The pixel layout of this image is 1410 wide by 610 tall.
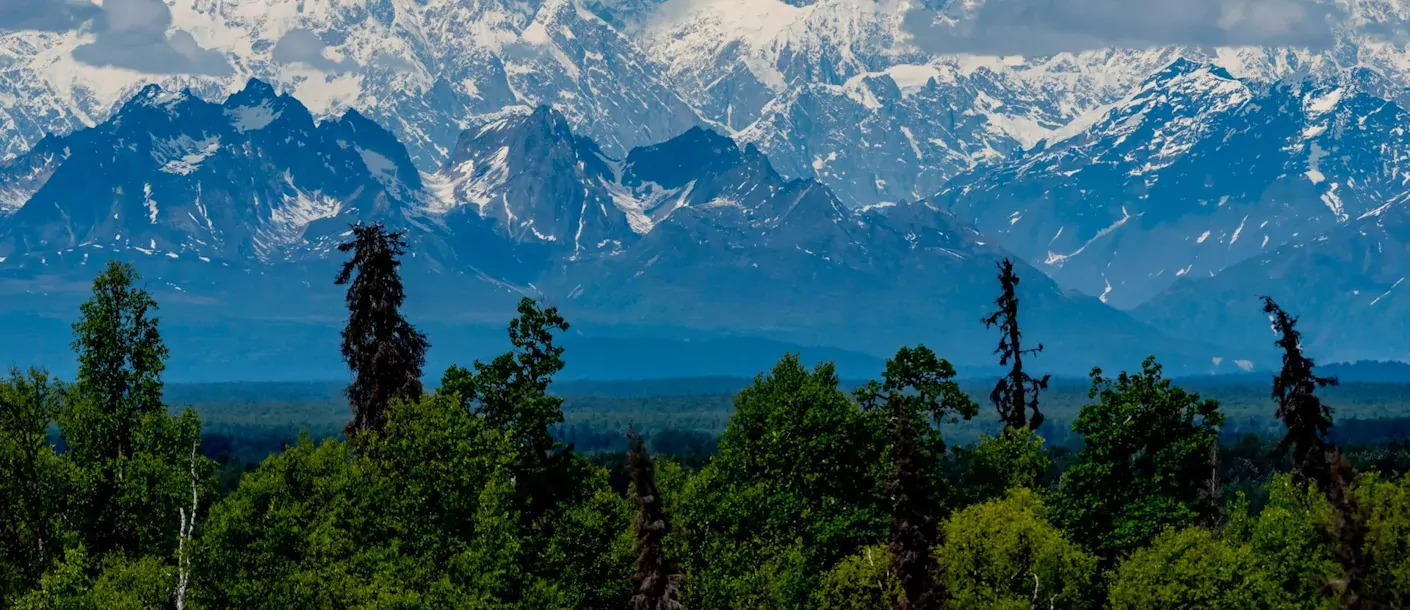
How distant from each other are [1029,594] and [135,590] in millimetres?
37537

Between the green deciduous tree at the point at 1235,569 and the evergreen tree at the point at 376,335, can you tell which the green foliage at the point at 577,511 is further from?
the evergreen tree at the point at 376,335

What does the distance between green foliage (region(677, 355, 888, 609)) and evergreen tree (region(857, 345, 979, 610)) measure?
232 cm

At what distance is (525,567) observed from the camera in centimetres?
8850

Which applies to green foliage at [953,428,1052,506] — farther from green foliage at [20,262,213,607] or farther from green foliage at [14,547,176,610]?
green foliage at [14,547,176,610]

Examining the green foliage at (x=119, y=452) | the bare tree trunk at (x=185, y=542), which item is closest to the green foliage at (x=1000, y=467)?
the bare tree trunk at (x=185, y=542)

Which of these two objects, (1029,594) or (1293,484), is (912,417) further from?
(1293,484)

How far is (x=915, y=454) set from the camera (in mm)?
72250

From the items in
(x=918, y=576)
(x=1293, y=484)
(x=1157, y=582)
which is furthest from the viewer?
(x=1293, y=484)

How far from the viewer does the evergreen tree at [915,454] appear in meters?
70.1

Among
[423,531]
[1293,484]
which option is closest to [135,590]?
[423,531]

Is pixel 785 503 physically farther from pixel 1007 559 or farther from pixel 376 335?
pixel 376 335

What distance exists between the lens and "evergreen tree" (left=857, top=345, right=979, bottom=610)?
230 feet

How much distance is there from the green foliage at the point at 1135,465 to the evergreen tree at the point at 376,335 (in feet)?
103

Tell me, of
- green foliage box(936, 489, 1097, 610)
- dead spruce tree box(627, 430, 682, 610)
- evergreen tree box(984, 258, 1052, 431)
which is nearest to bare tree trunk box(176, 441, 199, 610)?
dead spruce tree box(627, 430, 682, 610)
